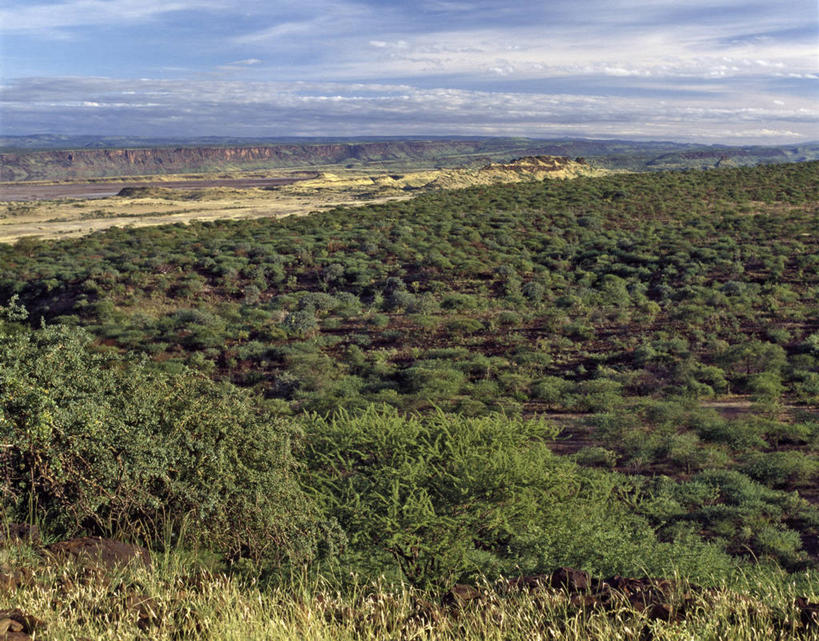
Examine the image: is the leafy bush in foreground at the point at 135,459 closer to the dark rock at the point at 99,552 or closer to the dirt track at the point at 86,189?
the dark rock at the point at 99,552

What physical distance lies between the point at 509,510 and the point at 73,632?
14.4ft

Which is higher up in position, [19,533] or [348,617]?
[348,617]

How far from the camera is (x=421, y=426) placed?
8.49 meters

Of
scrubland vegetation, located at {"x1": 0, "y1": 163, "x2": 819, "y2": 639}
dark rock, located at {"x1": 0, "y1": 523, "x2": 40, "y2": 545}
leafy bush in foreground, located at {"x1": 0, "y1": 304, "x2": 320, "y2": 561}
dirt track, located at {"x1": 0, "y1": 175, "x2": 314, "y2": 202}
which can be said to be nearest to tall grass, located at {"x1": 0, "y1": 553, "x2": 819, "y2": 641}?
scrubland vegetation, located at {"x1": 0, "y1": 163, "x2": 819, "y2": 639}

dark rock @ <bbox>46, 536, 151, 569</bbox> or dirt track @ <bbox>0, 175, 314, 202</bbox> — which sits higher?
dirt track @ <bbox>0, 175, 314, 202</bbox>

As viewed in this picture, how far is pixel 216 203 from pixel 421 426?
7956cm

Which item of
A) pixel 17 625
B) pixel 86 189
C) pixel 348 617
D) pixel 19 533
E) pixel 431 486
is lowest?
pixel 431 486

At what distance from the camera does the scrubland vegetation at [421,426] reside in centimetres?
442

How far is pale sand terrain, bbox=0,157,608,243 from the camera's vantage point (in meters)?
58.5

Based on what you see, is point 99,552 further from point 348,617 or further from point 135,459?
Result: point 348,617

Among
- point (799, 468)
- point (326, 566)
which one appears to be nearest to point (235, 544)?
point (326, 566)

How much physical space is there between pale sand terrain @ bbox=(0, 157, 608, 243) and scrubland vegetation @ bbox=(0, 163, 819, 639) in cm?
2735

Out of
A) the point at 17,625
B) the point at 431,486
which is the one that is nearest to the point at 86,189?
the point at 431,486

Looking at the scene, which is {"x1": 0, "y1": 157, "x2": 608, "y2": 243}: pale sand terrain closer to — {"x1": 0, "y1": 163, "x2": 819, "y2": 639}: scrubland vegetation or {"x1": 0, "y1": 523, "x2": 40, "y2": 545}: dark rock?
{"x1": 0, "y1": 163, "x2": 819, "y2": 639}: scrubland vegetation
